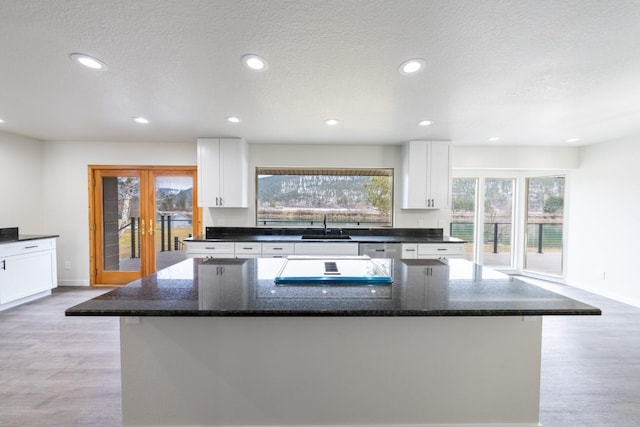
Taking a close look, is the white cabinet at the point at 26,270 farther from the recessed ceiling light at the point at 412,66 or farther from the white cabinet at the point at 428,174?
the white cabinet at the point at 428,174

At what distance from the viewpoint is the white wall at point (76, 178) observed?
14.0ft

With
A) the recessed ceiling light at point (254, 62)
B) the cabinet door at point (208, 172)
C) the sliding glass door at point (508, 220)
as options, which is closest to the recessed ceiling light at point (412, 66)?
the recessed ceiling light at point (254, 62)

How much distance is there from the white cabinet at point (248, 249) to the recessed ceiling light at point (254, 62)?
232 cm

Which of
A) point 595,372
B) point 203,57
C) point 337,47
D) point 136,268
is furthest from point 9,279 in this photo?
point 595,372

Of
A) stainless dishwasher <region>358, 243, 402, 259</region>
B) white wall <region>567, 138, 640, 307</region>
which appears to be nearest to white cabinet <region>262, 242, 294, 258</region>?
stainless dishwasher <region>358, 243, 402, 259</region>

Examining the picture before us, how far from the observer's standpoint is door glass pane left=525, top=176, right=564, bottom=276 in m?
4.75

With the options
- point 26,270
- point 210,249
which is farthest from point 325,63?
point 26,270

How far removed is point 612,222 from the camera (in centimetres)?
396

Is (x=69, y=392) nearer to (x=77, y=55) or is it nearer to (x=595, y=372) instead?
(x=77, y=55)

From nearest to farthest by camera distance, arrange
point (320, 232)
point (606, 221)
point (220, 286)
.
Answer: point (220, 286)
point (606, 221)
point (320, 232)

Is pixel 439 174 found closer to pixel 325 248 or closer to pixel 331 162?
pixel 331 162

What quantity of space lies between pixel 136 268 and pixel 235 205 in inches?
82.6

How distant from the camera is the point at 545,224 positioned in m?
4.86

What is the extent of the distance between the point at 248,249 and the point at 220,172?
1.21 meters
